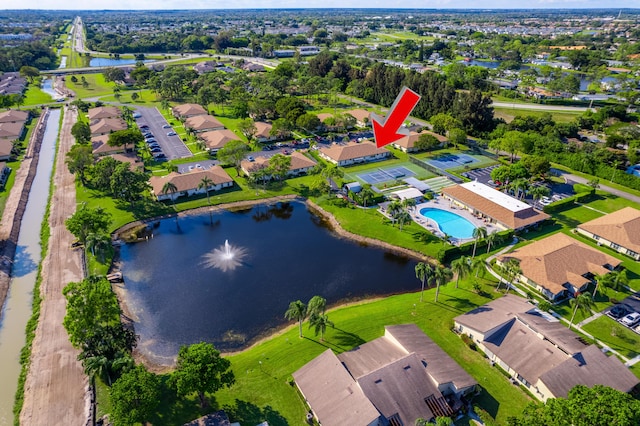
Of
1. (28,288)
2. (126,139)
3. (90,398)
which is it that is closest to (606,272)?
(90,398)

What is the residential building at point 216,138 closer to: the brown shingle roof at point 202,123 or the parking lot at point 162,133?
the brown shingle roof at point 202,123

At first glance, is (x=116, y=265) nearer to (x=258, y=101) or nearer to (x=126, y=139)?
(x=126, y=139)

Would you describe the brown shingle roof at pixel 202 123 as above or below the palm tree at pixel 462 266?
below

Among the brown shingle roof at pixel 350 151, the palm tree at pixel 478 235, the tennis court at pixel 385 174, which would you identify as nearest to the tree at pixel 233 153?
the brown shingle roof at pixel 350 151

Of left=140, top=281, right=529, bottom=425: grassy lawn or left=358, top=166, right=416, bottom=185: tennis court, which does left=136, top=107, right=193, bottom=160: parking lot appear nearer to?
left=358, top=166, right=416, bottom=185: tennis court

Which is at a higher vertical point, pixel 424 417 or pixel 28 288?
pixel 424 417

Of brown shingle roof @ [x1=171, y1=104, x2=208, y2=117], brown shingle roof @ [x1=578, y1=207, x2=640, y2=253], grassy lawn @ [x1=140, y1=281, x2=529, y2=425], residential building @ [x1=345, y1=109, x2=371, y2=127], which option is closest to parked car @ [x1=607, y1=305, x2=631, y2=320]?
grassy lawn @ [x1=140, y1=281, x2=529, y2=425]
